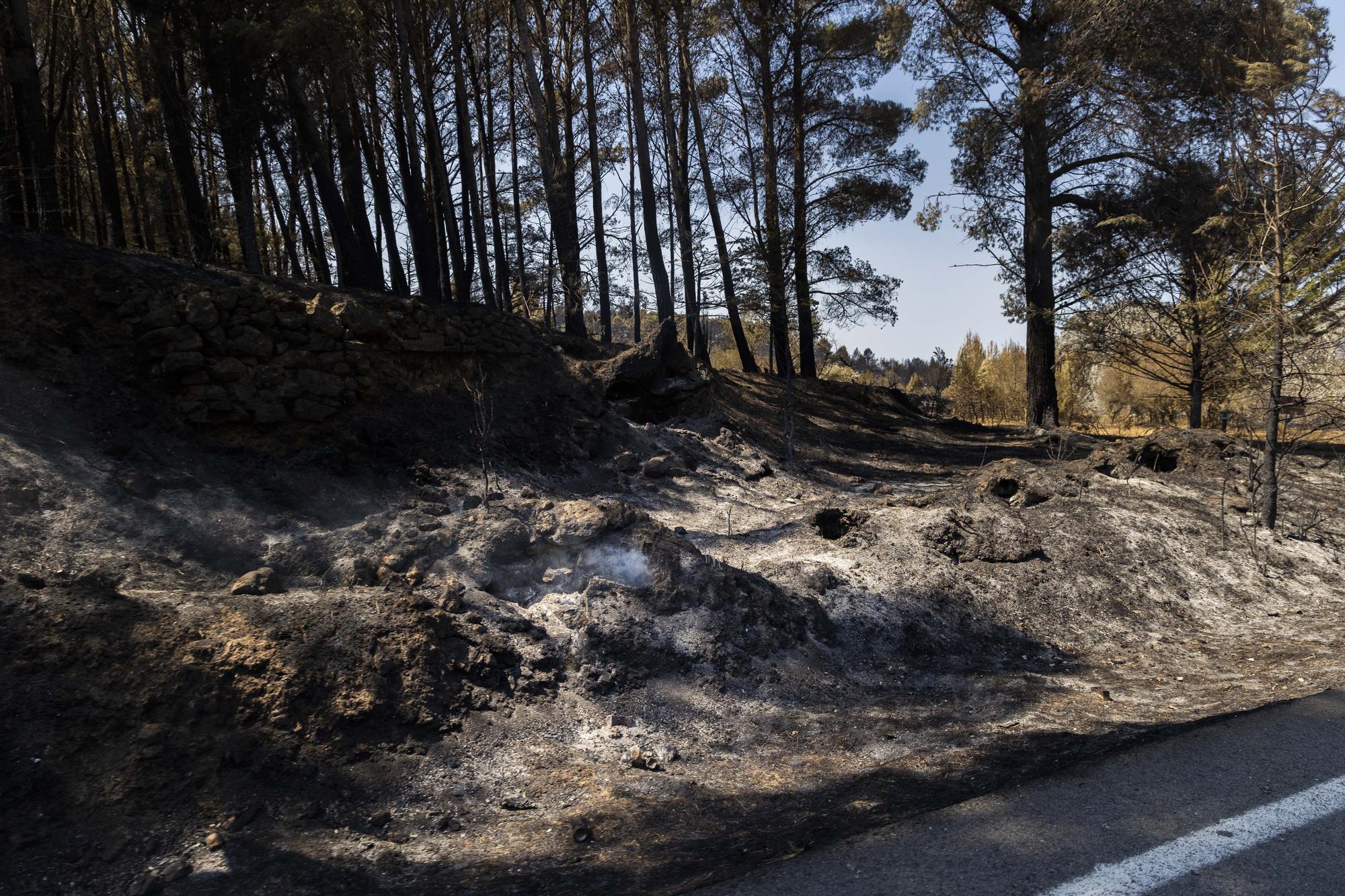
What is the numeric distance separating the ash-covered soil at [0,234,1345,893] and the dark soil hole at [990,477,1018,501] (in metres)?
0.03

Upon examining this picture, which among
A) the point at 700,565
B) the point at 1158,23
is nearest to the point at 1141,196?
the point at 1158,23

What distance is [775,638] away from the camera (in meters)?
6.05

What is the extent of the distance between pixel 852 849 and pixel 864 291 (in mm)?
16459

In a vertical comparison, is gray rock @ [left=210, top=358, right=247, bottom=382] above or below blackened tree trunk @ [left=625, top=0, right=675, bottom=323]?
below

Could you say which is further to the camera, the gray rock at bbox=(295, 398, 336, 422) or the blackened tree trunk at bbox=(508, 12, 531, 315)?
the blackened tree trunk at bbox=(508, 12, 531, 315)

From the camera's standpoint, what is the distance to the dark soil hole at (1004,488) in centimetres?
941

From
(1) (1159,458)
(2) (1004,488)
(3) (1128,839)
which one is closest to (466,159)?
(2) (1004,488)

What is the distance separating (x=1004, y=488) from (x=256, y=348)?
322 inches

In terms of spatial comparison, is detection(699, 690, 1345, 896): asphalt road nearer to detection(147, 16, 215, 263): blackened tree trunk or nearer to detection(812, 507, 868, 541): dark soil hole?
detection(812, 507, 868, 541): dark soil hole

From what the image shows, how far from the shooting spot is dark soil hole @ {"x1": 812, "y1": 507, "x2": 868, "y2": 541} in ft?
28.1

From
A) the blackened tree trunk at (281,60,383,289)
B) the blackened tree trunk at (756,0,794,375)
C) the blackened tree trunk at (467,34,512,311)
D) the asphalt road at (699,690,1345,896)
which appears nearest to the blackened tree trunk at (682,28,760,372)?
the blackened tree trunk at (756,0,794,375)

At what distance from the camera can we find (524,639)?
5.52m

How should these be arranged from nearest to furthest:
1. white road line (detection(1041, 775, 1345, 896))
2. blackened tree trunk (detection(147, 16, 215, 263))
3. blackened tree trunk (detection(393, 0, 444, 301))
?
1. white road line (detection(1041, 775, 1345, 896))
2. blackened tree trunk (detection(147, 16, 215, 263))
3. blackened tree trunk (detection(393, 0, 444, 301))

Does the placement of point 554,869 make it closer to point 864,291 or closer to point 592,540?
point 592,540
